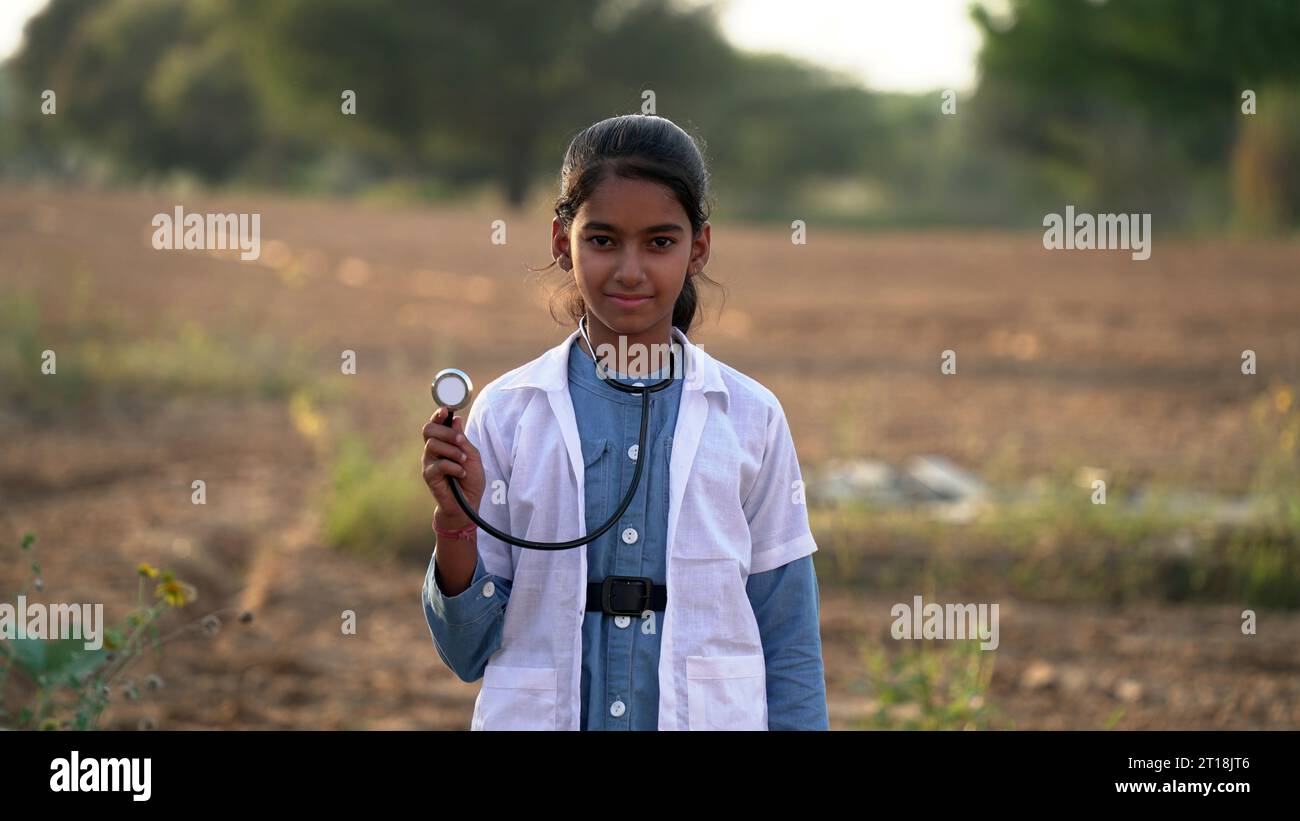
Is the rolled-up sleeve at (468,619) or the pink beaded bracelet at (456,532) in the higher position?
the pink beaded bracelet at (456,532)

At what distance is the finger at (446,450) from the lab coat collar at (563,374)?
0.84 feet

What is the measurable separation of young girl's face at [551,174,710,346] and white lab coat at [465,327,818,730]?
0.13 metres

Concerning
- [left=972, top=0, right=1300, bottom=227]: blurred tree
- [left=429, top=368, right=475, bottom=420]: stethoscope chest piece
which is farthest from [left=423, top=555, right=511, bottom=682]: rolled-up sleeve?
[left=972, top=0, right=1300, bottom=227]: blurred tree

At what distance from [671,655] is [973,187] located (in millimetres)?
57505

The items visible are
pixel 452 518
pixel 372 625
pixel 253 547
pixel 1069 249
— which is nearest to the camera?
pixel 452 518

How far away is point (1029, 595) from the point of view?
17.1 ft

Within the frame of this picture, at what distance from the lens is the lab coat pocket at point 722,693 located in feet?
6.70

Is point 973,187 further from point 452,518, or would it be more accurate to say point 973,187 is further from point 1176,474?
point 452,518

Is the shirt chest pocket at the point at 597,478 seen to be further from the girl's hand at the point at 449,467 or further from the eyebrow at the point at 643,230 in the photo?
the eyebrow at the point at 643,230

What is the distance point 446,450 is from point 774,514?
0.55m

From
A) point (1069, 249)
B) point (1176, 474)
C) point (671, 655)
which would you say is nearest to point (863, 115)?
point (1069, 249)

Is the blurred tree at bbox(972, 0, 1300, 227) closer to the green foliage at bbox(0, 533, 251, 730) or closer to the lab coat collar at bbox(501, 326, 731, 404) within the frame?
the lab coat collar at bbox(501, 326, 731, 404)
